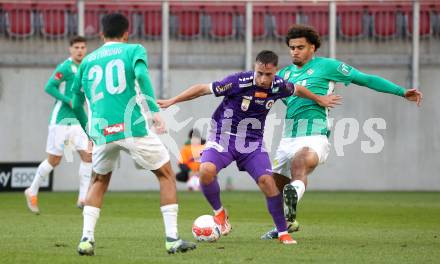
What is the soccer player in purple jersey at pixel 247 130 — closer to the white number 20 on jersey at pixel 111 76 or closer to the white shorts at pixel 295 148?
the white shorts at pixel 295 148

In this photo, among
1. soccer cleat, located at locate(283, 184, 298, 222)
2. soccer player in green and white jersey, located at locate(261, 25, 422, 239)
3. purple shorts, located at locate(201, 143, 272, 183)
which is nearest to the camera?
soccer cleat, located at locate(283, 184, 298, 222)

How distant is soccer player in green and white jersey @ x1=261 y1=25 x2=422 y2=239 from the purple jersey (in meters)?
0.58

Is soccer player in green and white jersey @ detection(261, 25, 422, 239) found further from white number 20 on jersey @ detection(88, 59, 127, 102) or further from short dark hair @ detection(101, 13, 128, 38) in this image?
short dark hair @ detection(101, 13, 128, 38)

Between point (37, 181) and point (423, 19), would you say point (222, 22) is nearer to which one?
point (423, 19)

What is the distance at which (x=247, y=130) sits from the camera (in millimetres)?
9578

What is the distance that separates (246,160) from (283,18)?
527 inches

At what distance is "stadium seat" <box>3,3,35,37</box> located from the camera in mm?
21766

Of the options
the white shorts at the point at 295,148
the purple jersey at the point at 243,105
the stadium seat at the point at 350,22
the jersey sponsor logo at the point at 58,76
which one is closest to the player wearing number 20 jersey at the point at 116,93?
the purple jersey at the point at 243,105

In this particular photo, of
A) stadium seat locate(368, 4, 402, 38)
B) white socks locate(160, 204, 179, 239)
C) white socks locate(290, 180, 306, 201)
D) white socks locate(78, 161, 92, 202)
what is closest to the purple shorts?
white socks locate(290, 180, 306, 201)

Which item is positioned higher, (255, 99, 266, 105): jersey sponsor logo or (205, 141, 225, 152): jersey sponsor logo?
(255, 99, 266, 105): jersey sponsor logo

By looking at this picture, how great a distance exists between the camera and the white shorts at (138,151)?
8.04 m

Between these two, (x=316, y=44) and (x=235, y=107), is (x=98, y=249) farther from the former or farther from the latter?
(x=316, y=44)

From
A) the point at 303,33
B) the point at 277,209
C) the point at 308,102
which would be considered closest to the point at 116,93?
the point at 277,209

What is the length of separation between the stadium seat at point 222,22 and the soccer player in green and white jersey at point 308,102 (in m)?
12.1
